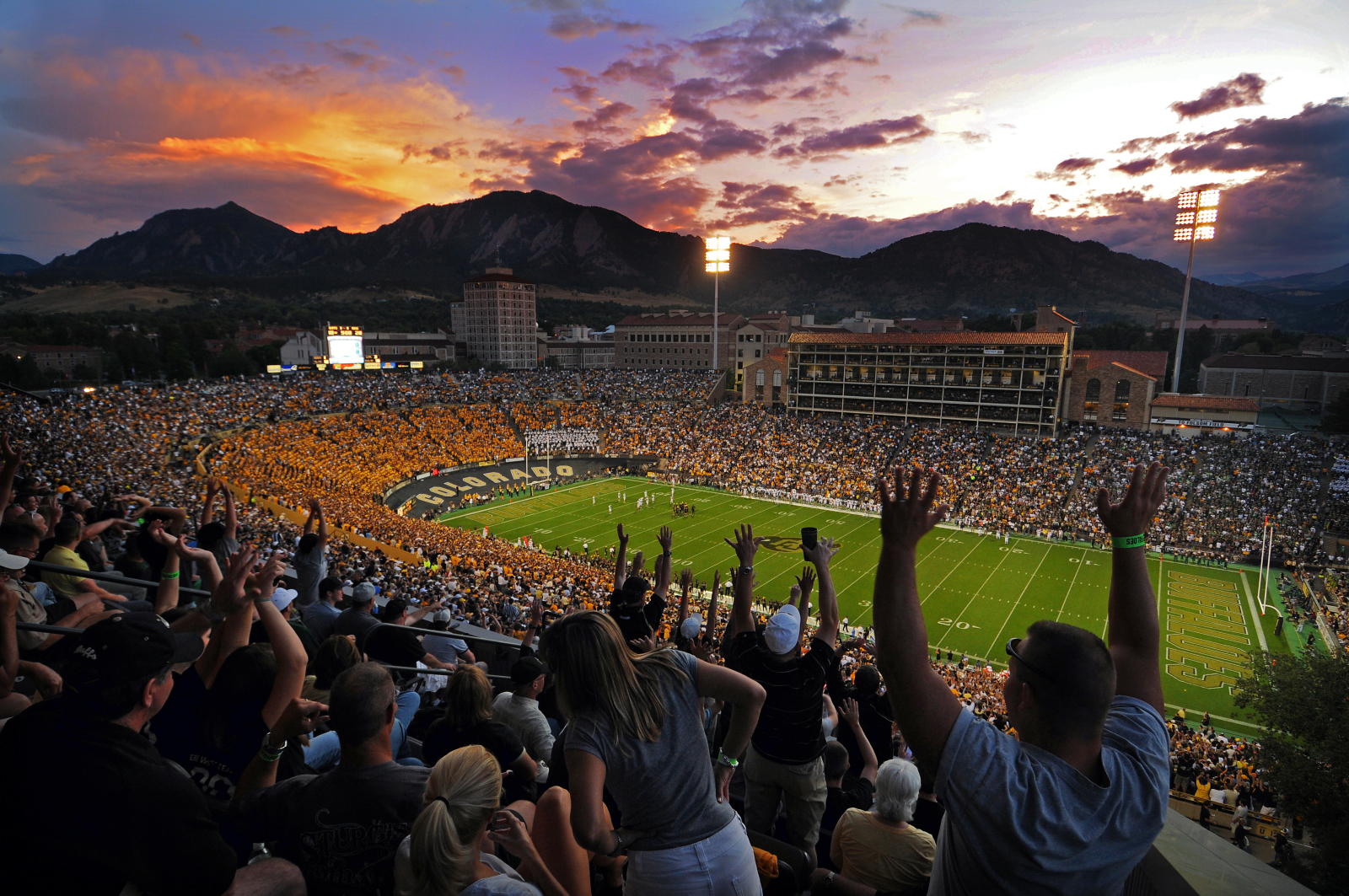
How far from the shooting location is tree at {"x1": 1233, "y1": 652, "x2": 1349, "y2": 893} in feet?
31.6

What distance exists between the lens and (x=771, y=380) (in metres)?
60.4

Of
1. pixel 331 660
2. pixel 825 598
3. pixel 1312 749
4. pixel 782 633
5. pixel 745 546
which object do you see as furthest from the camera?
pixel 1312 749

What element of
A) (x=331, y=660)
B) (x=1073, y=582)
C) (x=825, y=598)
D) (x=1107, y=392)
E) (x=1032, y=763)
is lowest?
(x=1073, y=582)

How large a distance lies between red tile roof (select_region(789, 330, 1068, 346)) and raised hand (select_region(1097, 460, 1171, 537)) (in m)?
51.4

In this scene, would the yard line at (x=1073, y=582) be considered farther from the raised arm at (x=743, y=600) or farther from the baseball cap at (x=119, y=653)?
the baseball cap at (x=119, y=653)

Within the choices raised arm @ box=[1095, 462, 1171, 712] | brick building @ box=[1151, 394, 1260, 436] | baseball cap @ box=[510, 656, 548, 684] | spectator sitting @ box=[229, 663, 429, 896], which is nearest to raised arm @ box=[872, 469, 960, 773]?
raised arm @ box=[1095, 462, 1171, 712]

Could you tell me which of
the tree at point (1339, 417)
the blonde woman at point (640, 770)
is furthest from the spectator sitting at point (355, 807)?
the tree at point (1339, 417)

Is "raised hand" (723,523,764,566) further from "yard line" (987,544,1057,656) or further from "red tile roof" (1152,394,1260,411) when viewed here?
"red tile roof" (1152,394,1260,411)

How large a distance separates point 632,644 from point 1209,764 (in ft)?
53.2

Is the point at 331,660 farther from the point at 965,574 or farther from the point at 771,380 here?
the point at 771,380

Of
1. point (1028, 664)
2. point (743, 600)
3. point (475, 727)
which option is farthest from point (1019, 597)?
point (1028, 664)

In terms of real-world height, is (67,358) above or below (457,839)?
below

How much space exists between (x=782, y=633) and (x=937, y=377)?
52.1 meters

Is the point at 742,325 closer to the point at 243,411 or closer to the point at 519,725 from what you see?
the point at 243,411
